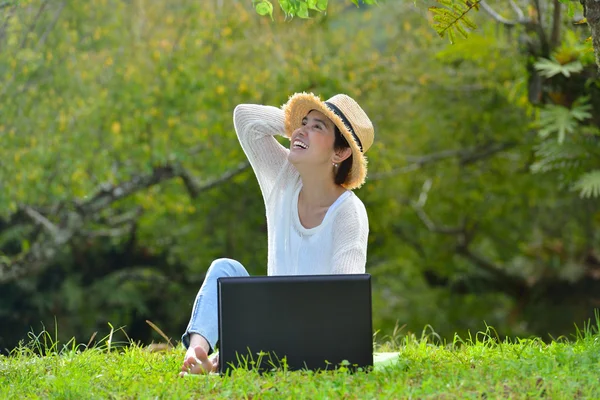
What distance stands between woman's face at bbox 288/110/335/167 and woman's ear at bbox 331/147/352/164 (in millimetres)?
24

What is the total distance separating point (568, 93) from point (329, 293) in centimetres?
412

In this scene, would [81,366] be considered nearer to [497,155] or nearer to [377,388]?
[377,388]

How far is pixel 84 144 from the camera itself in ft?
35.4

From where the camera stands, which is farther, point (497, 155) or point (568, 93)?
point (497, 155)

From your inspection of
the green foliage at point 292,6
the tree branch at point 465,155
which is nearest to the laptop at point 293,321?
the green foliage at point 292,6

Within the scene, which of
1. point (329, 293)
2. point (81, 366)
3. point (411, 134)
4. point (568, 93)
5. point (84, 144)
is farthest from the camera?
point (411, 134)

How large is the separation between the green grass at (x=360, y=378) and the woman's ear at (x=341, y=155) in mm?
1090

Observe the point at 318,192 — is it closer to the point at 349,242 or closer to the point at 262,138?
the point at 349,242

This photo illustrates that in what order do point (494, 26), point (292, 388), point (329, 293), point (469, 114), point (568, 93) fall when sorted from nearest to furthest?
1. point (292, 388)
2. point (329, 293)
3. point (568, 93)
4. point (494, 26)
5. point (469, 114)

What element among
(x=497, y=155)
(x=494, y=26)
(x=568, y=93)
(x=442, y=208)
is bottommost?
(x=442, y=208)

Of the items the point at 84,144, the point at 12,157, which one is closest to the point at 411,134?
the point at 84,144

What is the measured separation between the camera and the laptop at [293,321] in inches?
156

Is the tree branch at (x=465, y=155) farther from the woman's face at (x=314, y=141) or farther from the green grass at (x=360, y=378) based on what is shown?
the green grass at (x=360, y=378)

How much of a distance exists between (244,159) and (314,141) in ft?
26.7
